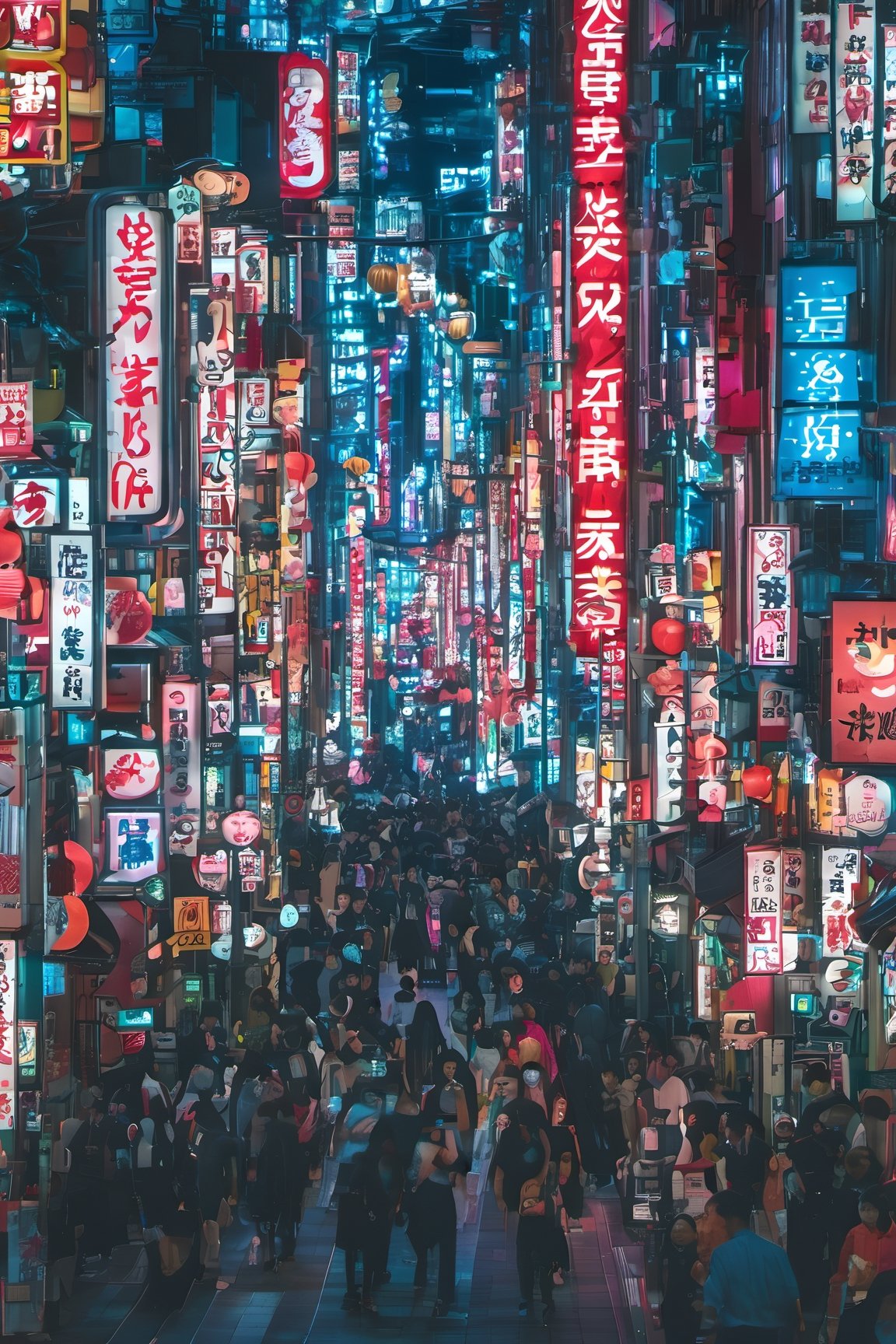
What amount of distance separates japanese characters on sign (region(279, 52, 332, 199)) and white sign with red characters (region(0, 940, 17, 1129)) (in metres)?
16.2

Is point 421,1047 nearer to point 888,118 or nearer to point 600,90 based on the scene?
point 888,118

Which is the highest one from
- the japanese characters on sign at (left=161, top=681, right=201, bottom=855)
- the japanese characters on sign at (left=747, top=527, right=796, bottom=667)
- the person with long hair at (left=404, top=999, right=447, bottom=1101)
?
the japanese characters on sign at (left=747, top=527, right=796, bottom=667)

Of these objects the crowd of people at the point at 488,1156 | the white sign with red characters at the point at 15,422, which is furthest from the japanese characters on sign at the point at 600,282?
the white sign with red characters at the point at 15,422

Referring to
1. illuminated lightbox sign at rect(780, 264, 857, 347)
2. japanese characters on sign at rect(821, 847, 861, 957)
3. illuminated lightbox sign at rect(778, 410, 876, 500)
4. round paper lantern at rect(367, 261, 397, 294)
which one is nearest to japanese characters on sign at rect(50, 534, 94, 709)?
illuminated lightbox sign at rect(778, 410, 876, 500)

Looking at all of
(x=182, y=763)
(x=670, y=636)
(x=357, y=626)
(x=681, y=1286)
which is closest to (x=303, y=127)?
(x=670, y=636)

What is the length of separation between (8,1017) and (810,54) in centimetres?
1181

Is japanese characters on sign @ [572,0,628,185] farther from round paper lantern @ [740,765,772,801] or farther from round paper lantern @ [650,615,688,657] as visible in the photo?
round paper lantern @ [740,765,772,801]

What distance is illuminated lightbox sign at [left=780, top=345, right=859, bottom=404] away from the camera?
16453 millimetres

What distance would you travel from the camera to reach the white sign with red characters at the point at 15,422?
14.2 m

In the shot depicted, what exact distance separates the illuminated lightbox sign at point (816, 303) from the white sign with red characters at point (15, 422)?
264 inches

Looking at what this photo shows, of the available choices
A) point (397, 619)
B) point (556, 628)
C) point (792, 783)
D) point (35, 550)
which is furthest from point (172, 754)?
point (397, 619)

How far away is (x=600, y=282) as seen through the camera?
2375 cm

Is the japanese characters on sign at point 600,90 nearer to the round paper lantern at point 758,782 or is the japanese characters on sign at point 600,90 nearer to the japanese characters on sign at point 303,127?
the japanese characters on sign at point 303,127

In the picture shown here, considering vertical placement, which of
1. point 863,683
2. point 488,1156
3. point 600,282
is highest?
point 600,282
